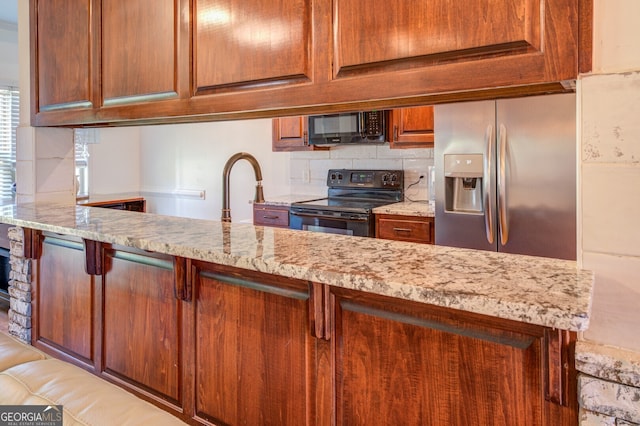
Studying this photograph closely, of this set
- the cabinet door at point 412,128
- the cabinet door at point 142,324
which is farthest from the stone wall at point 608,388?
the cabinet door at point 412,128

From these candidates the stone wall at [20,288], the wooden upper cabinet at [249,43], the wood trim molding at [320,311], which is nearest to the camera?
the wood trim molding at [320,311]

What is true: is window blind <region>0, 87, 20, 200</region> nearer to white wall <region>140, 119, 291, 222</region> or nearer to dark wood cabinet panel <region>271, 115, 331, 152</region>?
white wall <region>140, 119, 291, 222</region>

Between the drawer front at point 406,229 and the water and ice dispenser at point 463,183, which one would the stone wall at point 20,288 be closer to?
the drawer front at point 406,229

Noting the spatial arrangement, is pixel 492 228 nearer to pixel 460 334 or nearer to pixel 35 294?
pixel 460 334

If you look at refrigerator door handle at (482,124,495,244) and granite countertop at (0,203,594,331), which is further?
refrigerator door handle at (482,124,495,244)

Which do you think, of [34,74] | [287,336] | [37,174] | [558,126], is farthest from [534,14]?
[37,174]

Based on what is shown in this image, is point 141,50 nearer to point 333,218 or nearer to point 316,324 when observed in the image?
point 316,324

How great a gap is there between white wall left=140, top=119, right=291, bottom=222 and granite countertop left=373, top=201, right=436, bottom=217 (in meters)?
1.48

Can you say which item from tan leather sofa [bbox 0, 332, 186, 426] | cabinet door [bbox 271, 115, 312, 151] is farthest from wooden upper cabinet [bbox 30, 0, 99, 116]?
cabinet door [bbox 271, 115, 312, 151]

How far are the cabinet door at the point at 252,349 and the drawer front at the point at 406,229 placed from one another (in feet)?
6.00

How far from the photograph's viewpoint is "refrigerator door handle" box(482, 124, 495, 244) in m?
2.59

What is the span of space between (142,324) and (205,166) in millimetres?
3592

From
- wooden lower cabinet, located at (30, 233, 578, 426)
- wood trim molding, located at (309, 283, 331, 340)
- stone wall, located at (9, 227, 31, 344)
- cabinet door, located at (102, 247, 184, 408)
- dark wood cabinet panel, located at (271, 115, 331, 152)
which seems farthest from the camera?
dark wood cabinet panel, located at (271, 115, 331, 152)

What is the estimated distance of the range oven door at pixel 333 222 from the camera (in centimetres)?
323
